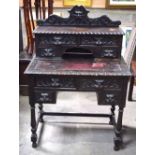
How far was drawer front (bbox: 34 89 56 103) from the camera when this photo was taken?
67.7 inches

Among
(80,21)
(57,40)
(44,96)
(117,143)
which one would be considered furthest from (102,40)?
(117,143)

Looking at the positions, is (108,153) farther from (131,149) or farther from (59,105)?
(59,105)

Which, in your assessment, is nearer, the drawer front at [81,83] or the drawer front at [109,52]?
the drawer front at [81,83]

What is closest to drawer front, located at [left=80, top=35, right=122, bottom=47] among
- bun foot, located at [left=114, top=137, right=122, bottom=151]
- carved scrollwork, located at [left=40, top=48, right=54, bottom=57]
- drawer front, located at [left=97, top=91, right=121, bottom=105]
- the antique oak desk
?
the antique oak desk

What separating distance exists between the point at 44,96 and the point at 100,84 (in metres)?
0.39

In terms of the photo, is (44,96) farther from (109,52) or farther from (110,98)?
(109,52)

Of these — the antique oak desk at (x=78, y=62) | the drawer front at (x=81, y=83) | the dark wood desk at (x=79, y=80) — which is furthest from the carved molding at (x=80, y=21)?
the drawer front at (x=81, y=83)

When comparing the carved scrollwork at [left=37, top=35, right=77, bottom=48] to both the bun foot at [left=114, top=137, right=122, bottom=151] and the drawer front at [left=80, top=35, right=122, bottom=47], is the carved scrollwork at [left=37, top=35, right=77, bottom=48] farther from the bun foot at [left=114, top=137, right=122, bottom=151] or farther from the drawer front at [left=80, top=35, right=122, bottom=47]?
the bun foot at [left=114, top=137, right=122, bottom=151]

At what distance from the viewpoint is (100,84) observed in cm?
168

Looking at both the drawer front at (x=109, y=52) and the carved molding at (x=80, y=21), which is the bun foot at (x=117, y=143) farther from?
the carved molding at (x=80, y=21)

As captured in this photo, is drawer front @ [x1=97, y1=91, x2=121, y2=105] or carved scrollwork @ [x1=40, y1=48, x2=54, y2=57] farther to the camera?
carved scrollwork @ [x1=40, y1=48, x2=54, y2=57]

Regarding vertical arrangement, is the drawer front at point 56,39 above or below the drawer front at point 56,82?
above

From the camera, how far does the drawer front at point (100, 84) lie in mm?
1671

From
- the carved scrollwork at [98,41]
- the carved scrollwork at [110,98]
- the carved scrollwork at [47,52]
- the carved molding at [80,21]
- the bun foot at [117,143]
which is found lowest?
the bun foot at [117,143]
